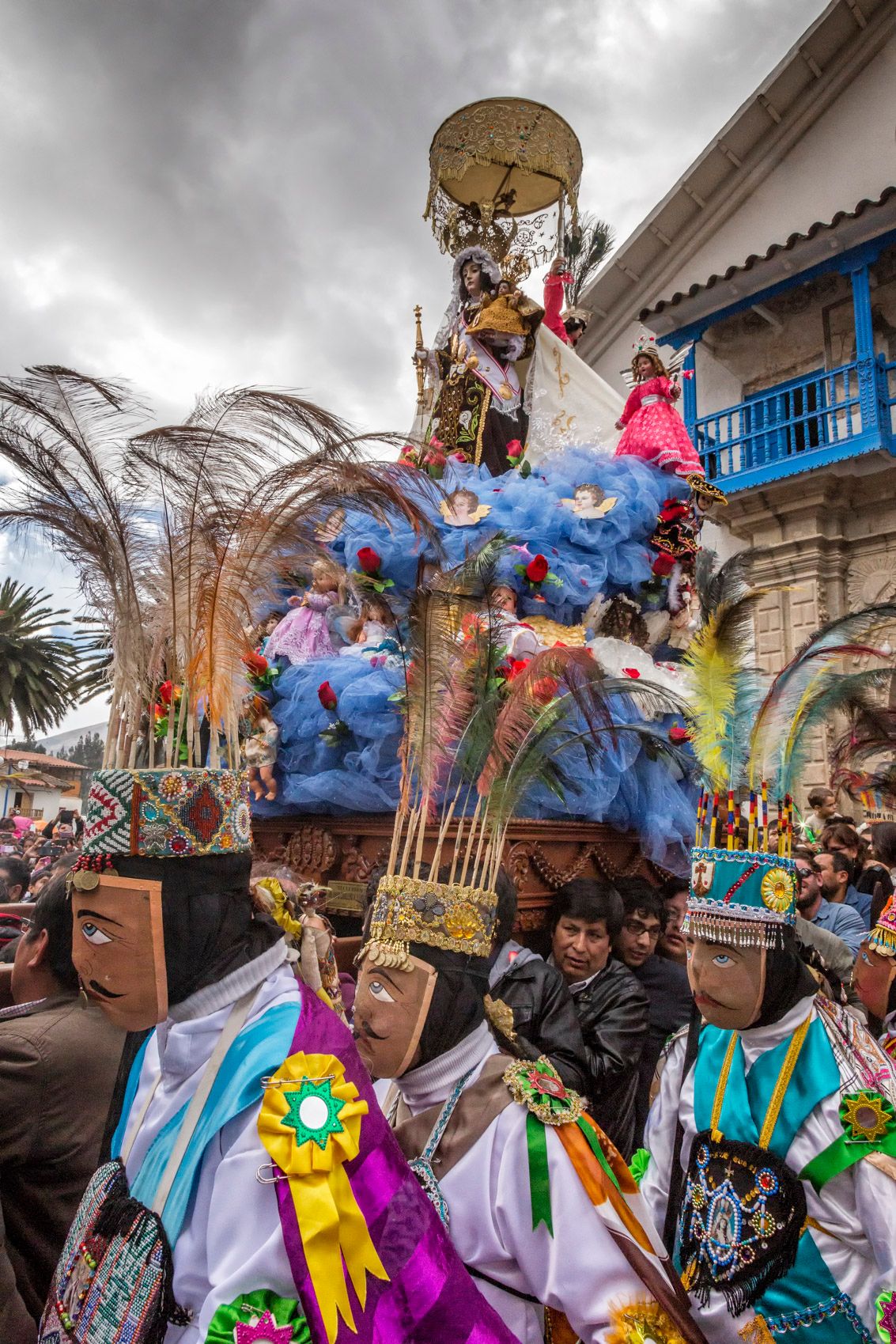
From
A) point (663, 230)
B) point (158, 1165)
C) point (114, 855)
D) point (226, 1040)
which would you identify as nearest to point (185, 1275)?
point (158, 1165)

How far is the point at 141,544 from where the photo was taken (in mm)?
2010

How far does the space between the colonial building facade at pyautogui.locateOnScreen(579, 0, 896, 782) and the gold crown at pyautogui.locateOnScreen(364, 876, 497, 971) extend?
962 cm

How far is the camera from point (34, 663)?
425 cm

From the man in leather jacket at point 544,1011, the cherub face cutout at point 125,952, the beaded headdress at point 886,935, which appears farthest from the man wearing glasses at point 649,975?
the cherub face cutout at point 125,952

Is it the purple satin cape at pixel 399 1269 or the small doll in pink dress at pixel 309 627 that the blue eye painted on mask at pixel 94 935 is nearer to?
the purple satin cape at pixel 399 1269

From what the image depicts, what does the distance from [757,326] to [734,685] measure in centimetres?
1244

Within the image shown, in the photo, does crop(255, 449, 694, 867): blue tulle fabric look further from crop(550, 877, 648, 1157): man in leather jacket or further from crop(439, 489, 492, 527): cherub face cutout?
crop(550, 877, 648, 1157): man in leather jacket

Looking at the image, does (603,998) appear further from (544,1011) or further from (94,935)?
(94,935)

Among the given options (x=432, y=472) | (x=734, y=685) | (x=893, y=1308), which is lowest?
(x=893, y=1308)

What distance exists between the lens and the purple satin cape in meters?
1.34

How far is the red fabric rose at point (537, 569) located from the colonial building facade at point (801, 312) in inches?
262

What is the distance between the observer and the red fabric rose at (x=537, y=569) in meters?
5.13

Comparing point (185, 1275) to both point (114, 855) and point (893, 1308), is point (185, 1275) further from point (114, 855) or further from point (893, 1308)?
point (893, 1308)

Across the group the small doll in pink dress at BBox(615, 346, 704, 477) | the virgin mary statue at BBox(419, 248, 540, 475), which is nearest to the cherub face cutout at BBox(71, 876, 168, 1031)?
the small doll in pink dress at BBox(615, 346, 704, 477)
